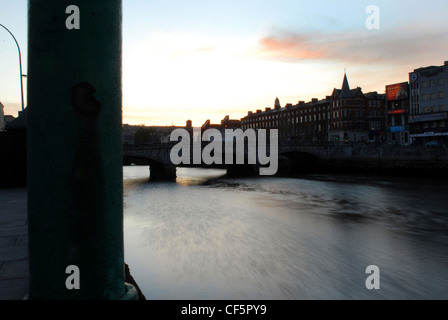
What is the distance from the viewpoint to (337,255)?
37.1 feet

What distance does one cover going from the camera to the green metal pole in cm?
153

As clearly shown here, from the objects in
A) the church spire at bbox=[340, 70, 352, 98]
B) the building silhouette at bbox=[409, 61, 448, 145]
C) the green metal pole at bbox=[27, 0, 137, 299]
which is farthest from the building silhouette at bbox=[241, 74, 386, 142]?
the green metal pole at bbox=[27, 0, 137, 299]

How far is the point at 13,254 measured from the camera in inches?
171

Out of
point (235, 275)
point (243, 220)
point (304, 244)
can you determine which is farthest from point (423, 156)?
point (235, 275)

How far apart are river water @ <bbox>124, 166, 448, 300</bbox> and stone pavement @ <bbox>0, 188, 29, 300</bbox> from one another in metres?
3.08

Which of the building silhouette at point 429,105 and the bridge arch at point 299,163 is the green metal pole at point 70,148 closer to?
the bridge arch at point 299,163

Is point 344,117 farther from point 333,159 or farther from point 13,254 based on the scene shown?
point 13,254

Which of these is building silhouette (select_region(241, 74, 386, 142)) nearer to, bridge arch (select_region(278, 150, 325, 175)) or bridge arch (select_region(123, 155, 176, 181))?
bridge arch (select_region(278, 150, 325, 175))

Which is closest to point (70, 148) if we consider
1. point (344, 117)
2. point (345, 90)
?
point (344, 117)

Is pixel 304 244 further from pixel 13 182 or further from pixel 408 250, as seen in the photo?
pixel 13 182

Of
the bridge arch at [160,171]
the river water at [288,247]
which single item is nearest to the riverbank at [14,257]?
the river water at [288,247]

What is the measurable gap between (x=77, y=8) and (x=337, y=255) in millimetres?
11192

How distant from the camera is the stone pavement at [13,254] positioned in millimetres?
3139

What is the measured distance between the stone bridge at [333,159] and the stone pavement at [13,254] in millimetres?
31733
